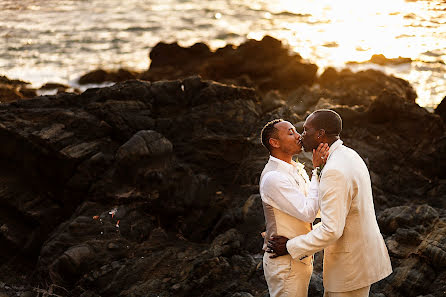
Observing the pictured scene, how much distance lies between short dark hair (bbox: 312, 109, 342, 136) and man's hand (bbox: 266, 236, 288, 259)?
46.0 inches

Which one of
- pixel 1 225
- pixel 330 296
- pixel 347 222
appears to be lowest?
pixel 1 225

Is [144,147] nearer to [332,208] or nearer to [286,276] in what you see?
[286,276]

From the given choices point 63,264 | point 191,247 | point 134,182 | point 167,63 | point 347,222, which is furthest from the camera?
point 167,63

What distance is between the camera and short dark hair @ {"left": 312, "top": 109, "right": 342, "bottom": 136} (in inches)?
217

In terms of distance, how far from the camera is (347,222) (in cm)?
549

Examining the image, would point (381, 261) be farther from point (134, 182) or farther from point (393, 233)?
point (134, 182)

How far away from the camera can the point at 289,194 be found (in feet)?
18.3

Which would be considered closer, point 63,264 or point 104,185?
point 63,264

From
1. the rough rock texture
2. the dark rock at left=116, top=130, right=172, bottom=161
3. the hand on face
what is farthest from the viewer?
the rough rock texture

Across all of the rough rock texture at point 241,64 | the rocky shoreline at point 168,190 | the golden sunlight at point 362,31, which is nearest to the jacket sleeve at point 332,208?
the rocky shoreline at point 168,190

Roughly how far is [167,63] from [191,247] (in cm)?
2071

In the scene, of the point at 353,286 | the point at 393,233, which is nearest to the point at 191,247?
the point at 393,233

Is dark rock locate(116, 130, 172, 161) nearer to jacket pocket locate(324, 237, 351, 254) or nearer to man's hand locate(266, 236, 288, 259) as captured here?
man's hand locate(266, 236, 288, 259)

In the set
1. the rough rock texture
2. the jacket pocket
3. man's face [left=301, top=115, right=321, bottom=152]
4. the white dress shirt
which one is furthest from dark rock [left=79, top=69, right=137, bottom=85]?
the jacket pocket
